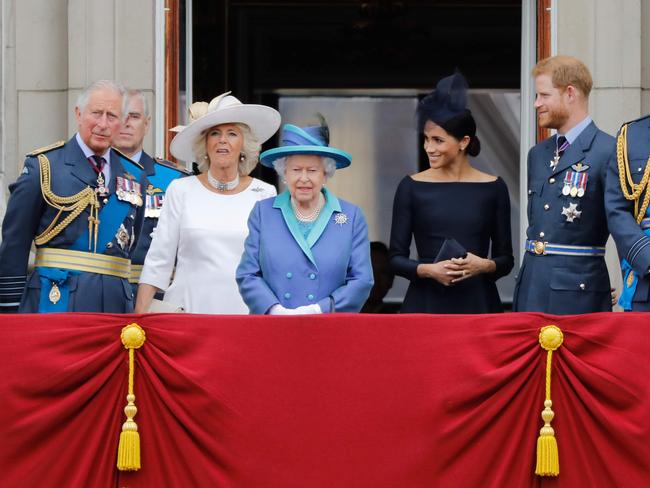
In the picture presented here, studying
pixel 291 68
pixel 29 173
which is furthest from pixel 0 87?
pixel 291 68

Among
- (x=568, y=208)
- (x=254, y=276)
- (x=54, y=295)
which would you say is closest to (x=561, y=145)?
(x=568, y=208)

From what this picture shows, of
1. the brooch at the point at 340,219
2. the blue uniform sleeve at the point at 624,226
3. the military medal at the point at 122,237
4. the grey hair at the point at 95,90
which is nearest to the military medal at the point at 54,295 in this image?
the military medal at the point at 122,237

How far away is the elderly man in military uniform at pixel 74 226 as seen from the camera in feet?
20.4

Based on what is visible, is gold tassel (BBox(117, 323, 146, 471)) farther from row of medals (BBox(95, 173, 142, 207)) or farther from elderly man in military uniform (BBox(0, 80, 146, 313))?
row of medals (BBox(95, 173, 142, 207))

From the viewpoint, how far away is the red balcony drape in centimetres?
540

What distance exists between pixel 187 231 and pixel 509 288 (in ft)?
20.7

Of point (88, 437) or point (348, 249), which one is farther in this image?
point (348, 249)

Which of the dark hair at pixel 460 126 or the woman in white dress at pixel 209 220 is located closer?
the woman in white dress at pixel 209 220

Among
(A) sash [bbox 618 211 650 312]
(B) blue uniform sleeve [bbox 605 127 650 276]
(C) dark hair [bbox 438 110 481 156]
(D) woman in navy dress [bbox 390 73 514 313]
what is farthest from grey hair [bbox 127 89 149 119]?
(A) sash [bbox 618 211 650 312]

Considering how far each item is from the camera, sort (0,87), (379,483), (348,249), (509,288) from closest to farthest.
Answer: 1. (379,483)
2. (348,249)
3. (0,87)
4. (509,288)

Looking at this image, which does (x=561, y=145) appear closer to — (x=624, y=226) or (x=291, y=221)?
(x=624, y=226)

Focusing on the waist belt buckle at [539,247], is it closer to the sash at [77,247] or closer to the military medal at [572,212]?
the military medal at [572,212]

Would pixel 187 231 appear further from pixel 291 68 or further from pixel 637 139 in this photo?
pixel 291 68

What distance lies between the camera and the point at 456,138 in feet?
22.7
